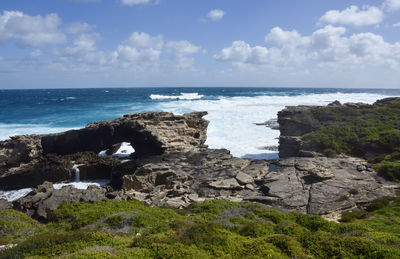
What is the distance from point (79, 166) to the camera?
1060 inches

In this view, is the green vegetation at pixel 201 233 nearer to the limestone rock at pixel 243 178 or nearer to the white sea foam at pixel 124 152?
the limestone rock at pixel 243 178

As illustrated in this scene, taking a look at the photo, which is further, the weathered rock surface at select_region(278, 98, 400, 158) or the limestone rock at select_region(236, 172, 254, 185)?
the weathered rock surface at select_region(278, 98, 400, 158)

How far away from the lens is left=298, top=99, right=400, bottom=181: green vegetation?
22.6m

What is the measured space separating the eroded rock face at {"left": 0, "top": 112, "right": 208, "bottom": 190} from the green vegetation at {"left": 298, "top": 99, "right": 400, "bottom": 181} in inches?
521

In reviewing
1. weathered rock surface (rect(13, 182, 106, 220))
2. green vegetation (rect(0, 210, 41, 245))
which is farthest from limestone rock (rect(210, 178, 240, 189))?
green vegetation (rect(0, 210, 41, 245))

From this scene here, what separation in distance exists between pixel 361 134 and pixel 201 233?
78.3 ft

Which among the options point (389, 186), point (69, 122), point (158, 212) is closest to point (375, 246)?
point (158, 212)

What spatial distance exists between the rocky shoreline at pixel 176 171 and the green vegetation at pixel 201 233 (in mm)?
2145

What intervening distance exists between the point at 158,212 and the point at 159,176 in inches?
330

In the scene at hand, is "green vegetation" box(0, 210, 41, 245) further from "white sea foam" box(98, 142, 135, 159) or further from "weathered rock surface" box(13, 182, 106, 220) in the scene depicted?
"white sea foam" box(98, 142, 135, 159)

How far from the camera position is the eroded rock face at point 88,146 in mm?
25969

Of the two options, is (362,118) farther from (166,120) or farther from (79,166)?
(79,166)

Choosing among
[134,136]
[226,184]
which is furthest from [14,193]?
[226,184]

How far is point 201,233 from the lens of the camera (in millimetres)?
9344
